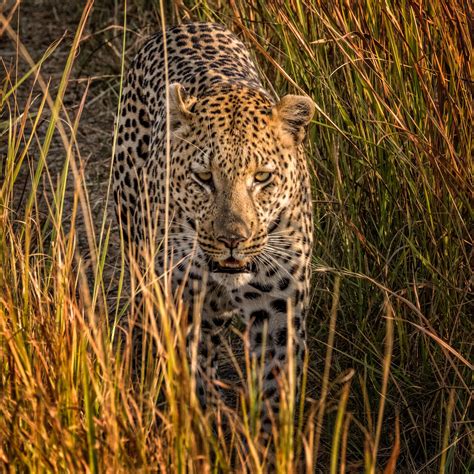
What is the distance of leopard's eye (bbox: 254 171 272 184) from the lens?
14.0 ft

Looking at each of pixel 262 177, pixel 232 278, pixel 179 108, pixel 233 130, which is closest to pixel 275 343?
pixel 232 278

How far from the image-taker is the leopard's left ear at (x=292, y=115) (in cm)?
438

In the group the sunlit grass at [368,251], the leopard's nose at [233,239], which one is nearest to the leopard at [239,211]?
the leopard's nose at [233,239]

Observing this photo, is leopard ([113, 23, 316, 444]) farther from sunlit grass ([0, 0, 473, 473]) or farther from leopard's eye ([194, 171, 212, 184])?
sunlit grass ([0, 0, 473, 473])

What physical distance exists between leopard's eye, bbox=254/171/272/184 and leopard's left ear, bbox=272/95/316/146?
0.21 meters

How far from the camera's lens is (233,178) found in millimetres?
4211

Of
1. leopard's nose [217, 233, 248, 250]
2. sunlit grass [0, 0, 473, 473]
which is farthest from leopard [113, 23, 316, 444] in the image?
sunlit grass [0, 0, 473, 473]

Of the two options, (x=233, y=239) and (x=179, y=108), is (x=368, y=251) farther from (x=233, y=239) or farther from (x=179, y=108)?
(x=179, y=108)

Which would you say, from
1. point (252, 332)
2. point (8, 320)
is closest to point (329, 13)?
point (252, 332)

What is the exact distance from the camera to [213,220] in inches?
165

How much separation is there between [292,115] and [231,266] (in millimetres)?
651

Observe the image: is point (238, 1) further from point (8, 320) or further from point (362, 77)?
point (8, 320)

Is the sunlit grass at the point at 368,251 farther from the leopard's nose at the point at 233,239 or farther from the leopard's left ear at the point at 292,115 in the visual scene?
the leopard's nose at the point at 233,239

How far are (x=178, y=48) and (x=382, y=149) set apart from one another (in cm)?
126
